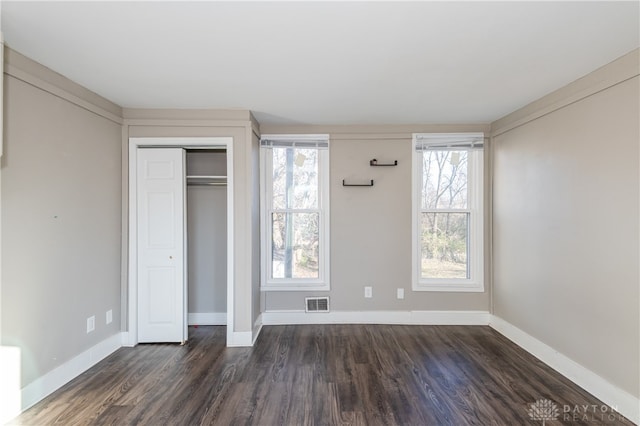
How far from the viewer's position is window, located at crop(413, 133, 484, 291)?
12.5 feet

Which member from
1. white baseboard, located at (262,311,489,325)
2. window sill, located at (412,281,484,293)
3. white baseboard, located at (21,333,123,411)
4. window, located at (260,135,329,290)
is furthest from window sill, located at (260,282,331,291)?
white baseboard, located at (21,333,123,411)

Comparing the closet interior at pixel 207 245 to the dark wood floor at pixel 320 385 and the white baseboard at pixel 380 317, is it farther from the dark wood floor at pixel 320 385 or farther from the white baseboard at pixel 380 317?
the white baseboard at pixel 380 317

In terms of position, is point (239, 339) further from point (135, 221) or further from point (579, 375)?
point (579, 375)

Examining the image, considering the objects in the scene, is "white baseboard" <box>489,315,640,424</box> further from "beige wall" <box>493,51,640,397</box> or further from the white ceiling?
the white ceiling

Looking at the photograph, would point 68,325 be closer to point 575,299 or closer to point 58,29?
point 58,29

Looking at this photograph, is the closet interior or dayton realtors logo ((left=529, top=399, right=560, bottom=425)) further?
the closet interior

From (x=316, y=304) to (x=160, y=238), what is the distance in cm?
197

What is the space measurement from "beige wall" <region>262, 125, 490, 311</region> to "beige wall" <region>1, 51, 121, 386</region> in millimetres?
1854

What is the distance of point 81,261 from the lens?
2.65m

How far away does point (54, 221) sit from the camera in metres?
2.38

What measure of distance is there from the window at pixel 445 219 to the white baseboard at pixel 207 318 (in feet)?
8.12

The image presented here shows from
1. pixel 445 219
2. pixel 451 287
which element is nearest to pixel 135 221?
pixel 445 219

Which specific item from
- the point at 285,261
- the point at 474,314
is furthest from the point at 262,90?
the point at 474,314

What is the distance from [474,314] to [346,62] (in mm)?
3347
